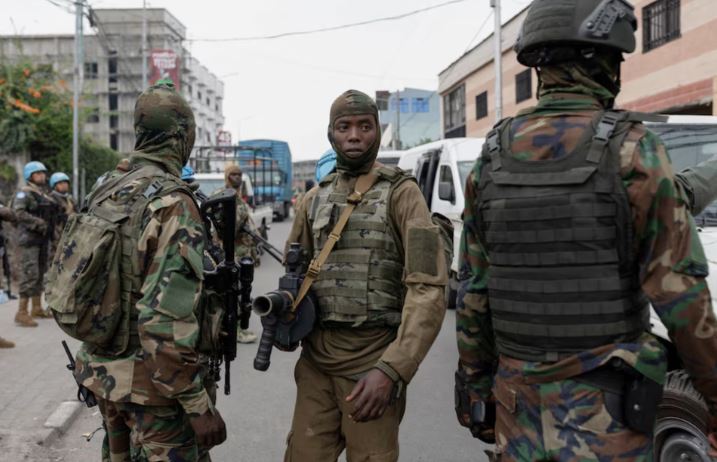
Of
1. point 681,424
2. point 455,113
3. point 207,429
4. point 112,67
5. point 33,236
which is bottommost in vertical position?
point 681,424

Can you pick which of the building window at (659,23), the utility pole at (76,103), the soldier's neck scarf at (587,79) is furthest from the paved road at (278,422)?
the utility pole at (76,103)

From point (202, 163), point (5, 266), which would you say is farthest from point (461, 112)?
point (5, 266)

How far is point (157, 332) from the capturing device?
2.21m

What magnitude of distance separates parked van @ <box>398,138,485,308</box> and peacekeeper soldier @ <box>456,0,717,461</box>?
524cm

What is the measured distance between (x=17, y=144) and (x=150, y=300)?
664 inches

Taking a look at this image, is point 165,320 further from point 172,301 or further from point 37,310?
point 37,310

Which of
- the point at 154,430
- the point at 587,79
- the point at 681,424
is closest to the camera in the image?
the point at 587,79

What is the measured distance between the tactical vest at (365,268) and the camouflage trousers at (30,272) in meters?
6.48

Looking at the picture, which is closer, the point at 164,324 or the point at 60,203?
the point at 164,324

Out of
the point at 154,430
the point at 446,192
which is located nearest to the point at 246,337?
the point at 446,192

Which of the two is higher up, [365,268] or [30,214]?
[30,214]

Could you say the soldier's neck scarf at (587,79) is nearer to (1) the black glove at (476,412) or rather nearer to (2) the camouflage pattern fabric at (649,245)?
(2) the camouflage pattern fabric at (649,245)

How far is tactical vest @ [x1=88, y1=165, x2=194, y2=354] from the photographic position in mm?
2320

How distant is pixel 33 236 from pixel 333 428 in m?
6.86
